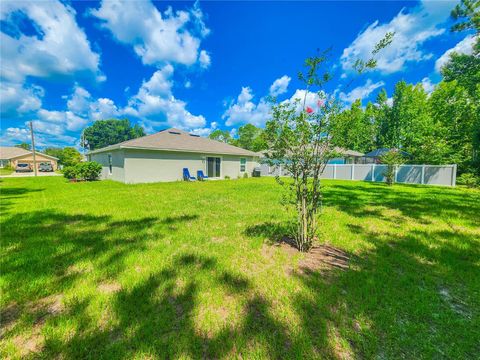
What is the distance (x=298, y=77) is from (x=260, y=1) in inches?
289

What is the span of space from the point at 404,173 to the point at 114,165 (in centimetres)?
2096

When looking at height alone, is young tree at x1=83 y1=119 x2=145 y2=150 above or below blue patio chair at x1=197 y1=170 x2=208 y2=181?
above

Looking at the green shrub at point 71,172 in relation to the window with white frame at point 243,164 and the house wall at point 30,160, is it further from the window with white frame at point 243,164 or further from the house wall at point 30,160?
the house wall at point 30,160

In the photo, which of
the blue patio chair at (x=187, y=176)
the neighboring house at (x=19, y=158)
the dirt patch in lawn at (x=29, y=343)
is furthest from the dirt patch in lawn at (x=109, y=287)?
the neighboring house at (x=19, y=158)

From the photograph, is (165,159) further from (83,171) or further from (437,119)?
(437,119)

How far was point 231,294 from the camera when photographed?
224 cm

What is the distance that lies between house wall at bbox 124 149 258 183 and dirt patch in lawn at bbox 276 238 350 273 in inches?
460

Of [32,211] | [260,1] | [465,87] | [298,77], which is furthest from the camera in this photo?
[465,87]

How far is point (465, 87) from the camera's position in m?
21.1

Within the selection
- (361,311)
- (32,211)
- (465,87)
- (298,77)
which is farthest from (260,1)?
(465,87)

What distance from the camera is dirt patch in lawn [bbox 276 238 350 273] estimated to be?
286 cm

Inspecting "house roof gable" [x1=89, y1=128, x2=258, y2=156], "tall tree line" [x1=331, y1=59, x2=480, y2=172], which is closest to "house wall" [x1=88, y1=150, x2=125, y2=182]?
"house roof gable" [x1=89, y1=128, x2=258, y2=156]

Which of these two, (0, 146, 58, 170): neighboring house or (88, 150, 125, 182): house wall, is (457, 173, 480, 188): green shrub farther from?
(0, 146, 58, 170): neighboring house

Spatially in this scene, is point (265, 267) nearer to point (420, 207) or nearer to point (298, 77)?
point (298, 77)
